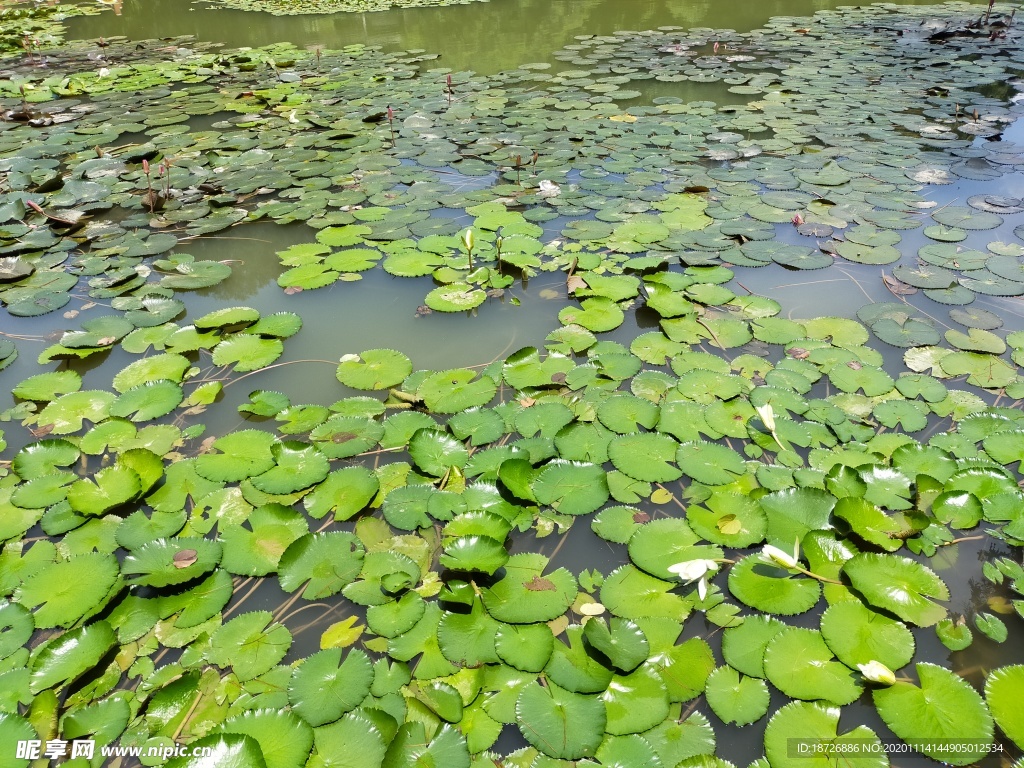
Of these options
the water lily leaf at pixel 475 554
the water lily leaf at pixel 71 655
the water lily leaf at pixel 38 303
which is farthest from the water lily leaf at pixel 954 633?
the water lily leaf at pixel 38 303

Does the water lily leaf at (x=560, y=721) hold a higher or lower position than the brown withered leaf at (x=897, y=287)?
lower

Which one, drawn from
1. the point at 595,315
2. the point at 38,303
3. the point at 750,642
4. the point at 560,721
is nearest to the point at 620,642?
the point at 560,721

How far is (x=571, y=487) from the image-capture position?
2232 mm

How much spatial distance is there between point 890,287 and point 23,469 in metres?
4.51

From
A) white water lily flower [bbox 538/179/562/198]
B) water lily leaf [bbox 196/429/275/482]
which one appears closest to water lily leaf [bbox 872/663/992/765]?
water lily leaf [bbox 196/429/275/482]

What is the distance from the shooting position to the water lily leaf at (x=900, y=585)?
180 cm

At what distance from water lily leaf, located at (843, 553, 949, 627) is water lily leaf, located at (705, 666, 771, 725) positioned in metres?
0.51

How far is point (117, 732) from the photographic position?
1.60 meters

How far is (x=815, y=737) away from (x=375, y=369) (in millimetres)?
2290

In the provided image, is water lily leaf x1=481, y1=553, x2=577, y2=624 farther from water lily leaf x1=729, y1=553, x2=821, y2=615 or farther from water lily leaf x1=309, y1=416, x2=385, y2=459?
water lily leaf x1=309, y1=416, x2=385, y2=459

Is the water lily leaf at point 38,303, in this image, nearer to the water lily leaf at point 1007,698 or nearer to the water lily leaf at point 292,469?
the water lily leaf at point 292,469

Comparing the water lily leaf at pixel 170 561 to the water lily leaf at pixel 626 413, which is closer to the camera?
the water lily leaf at pixel 170 561

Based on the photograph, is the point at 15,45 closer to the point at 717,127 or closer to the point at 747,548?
the point at 717,127

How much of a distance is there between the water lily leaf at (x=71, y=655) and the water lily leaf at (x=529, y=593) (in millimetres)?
1207
